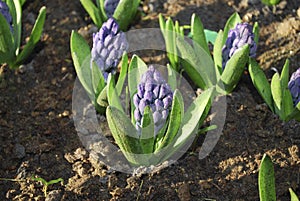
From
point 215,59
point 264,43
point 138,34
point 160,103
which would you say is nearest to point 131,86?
point 160,103

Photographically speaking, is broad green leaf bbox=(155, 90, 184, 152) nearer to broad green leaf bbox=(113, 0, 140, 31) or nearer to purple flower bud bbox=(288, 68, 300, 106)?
purple flower bud bbox=(288, 68, 300, 106)

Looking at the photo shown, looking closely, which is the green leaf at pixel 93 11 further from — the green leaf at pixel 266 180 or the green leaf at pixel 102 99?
the green leaf at pixel 266 180

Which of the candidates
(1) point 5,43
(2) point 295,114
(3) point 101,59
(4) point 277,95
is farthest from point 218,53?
(1) point 5,43

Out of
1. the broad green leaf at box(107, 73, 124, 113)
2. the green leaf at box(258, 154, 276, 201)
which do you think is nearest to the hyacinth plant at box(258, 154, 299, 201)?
the green leaf at box(258, 154, 276, 201)

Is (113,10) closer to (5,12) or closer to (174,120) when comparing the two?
(5,12)

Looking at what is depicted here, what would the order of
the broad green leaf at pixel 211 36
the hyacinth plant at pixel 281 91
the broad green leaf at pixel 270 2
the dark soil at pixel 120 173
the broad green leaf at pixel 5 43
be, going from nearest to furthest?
the dark soil at pixel 120 173
the hyacinth plant at pixel 281 91
the broad green leaf at pixel 5 43
the broad green leaf at pixel 211 36
the broad green leaf at pixel 270 2

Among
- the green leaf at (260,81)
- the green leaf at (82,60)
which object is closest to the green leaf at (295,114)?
the green leaf at (260,81)
